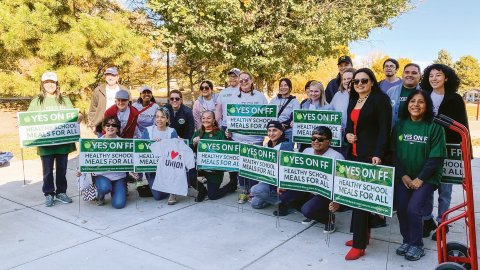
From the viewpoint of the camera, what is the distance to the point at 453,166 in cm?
442

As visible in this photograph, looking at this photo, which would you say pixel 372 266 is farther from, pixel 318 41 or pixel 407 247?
pixel 318 41

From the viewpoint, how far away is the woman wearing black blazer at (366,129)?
4137 millimetres

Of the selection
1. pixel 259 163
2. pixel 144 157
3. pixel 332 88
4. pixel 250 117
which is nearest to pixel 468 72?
pixel 332 88

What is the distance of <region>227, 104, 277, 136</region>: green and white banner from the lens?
20.4 feet

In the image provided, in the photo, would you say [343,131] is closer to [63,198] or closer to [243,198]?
[243,198]

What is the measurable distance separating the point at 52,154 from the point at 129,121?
124 centimetres

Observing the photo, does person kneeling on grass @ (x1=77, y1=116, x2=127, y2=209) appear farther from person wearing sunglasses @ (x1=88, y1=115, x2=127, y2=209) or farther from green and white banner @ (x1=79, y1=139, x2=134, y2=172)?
green and white banner @ (x1=79, y1=139, x2=134, y2=172)

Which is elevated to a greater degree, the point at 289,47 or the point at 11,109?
the point at 289,47

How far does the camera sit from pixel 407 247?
162 inches

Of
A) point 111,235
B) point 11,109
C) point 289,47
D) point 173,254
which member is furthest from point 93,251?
point 11,109

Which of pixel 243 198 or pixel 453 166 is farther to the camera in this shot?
pixel 243 198

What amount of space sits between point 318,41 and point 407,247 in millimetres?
10825

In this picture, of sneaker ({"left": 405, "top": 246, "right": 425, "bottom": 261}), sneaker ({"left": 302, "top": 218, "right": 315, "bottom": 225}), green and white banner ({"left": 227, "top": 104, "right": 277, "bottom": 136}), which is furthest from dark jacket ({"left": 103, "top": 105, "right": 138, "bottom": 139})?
sneaker ({"left": 405, "top": 246, "right": 425, "bottom": 261})

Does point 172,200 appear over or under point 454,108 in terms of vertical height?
under
